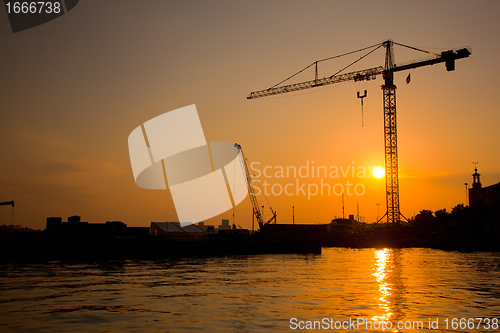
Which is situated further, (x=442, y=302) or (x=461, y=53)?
(x=461, y=53)

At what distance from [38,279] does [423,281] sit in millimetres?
40561

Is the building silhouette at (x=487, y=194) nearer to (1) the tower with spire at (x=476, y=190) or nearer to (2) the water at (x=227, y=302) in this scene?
(1) the tower with spire at (x=476, y=190)

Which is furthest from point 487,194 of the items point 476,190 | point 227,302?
point 227,302

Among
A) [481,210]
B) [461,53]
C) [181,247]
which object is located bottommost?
[181,247]

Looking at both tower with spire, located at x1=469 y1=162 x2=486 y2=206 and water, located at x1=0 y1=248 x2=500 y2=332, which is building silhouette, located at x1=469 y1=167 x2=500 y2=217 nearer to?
tower with spire, located at x1=469 y1=162 x2=486 y2=206

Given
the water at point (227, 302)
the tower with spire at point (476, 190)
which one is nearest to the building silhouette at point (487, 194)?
the tower with spire at point (476, 190)

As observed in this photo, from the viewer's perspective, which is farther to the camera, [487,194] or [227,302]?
[487,194]

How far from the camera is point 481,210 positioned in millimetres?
133500

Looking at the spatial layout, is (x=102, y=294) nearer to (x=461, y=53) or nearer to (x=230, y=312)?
(x=230, y=312)

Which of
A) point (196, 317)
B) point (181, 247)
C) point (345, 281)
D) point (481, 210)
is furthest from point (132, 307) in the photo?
point (481, 210)

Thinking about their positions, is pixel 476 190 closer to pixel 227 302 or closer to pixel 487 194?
pixel 487 194

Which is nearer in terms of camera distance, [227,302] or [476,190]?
[227,302]

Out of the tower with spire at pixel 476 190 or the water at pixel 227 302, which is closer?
the water at pixel 227 302

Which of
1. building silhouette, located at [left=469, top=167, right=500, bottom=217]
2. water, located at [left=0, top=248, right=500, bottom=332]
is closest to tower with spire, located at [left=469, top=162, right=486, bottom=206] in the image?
building silhouette, located at [left=469, top=167, right=500, bottom=217]
